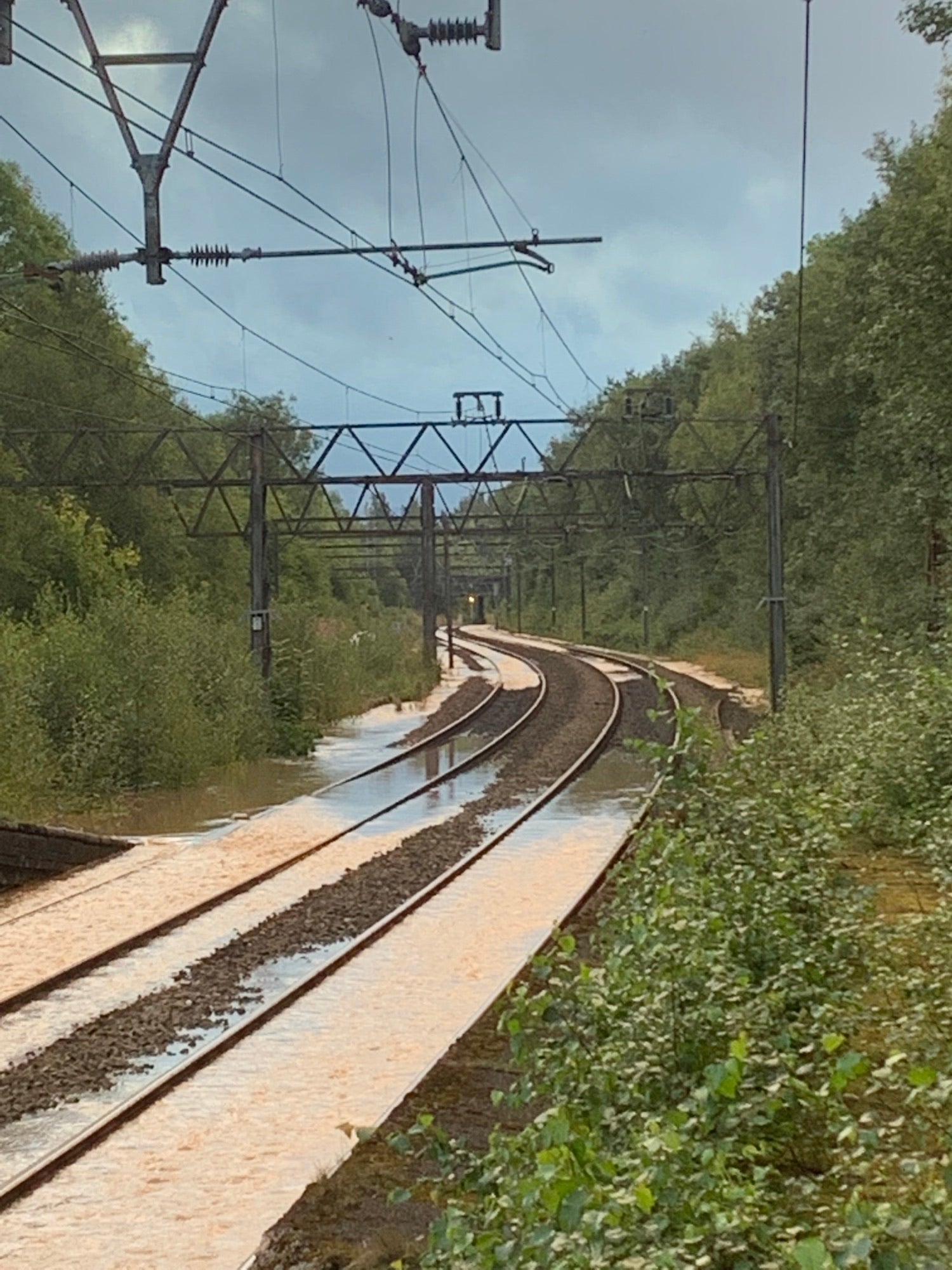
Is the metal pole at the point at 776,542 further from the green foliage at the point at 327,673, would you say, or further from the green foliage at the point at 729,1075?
the green foliage at the point at 729,1075

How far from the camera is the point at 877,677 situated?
16.9m

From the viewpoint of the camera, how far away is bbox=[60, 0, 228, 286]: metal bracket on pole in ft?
40.4

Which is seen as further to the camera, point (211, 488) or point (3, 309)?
point (3, 309)

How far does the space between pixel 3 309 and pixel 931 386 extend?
25.6 metres

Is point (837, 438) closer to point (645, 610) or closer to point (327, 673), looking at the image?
point (327, 673)

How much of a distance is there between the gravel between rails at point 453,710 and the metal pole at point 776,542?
25.9 feet

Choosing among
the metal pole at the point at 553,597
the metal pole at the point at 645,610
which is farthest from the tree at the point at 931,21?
the metal pole at the point at 553,597

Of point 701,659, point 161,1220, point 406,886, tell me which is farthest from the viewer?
point 701,659

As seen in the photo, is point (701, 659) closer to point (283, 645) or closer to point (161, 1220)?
point (283, 645)

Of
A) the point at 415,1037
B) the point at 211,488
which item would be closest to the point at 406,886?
the point at 415,1037

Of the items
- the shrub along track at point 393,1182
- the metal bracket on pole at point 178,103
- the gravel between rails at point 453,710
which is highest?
the metal bracket on pole at point 178,103

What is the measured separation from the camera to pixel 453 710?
40.6 m

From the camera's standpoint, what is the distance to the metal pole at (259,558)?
30516 millimetres

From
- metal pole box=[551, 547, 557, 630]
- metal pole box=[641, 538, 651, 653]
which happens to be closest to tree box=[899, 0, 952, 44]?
metal pole box=[641, 538, 651, 653]
